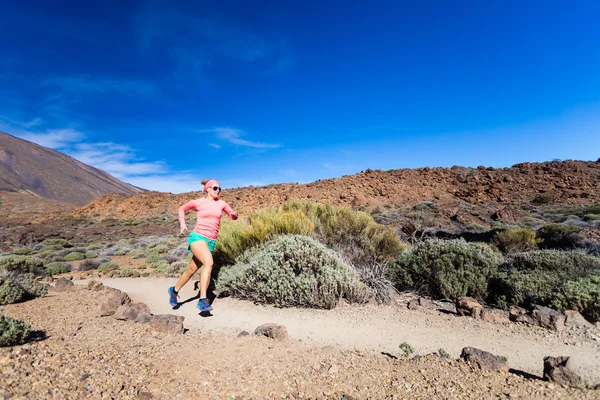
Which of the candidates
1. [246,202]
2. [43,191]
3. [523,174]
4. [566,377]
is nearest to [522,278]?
[566,377]

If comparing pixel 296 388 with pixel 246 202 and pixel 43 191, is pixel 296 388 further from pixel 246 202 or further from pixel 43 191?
pixel 43 191

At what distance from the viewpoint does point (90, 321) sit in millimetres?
4328

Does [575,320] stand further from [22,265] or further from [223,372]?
[22,265]

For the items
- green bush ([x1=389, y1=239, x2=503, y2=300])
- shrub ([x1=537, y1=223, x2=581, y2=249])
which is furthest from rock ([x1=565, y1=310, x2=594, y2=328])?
shrub ([x1=537, y1=223, x2=581, y2=249])

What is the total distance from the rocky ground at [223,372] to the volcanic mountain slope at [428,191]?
24.2m

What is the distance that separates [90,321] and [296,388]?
9.85 ft

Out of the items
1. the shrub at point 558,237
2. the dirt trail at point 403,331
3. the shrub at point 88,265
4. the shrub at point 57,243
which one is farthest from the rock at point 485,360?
the shrub at point 57,243

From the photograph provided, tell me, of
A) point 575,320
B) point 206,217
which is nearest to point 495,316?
point 575,320

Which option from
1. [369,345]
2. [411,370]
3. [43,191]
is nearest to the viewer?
[411,370]

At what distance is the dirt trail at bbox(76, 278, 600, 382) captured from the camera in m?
3.70

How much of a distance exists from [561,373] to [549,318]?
1.86 metres

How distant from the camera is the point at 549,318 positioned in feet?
13.9

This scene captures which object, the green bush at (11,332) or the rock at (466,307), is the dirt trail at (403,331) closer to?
the rock at (466,307)

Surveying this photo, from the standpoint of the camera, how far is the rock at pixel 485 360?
3006 millimetres
